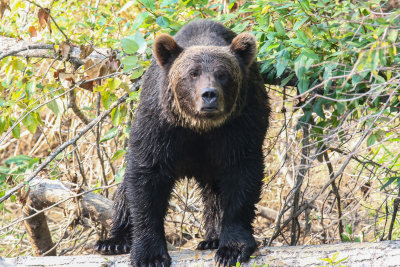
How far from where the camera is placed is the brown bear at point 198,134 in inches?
183

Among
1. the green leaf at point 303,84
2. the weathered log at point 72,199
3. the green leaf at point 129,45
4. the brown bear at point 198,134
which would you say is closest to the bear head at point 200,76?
the brown bear at point 198,134

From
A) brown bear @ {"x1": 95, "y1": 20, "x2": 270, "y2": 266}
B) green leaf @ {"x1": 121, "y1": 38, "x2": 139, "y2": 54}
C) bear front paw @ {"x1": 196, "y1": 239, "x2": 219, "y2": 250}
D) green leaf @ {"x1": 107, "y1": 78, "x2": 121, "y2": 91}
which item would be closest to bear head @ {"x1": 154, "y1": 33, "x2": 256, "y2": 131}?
brown bear @ {"x1": 95, "y1": 20, "x2": 270, "y2": 266}

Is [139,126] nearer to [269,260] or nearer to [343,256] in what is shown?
[269,260]

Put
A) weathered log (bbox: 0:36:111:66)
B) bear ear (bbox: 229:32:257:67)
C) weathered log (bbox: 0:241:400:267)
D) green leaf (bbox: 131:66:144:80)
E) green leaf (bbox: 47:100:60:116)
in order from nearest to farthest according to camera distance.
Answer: weathered log (bbox: 0:241:400:267) < bear ear (bbox: 229:32:257:67) < green leaf (bbox: 131:66:144:80) < green leaf (bbox: 47:100:60:116) < weathered log (bbox: 0:36:111:66)

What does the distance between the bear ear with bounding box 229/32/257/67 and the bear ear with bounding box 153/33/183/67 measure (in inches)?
17.5

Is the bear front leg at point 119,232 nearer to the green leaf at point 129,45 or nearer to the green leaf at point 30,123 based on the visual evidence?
the green leaf at point 30,123

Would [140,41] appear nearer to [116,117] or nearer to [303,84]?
[116,117]

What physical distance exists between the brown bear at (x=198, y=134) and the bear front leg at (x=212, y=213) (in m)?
0.58

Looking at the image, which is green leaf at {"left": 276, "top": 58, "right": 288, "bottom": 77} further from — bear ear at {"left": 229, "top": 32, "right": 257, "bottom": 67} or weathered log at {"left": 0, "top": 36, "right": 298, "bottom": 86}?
weathered log at {"left": 0, "top": 36, "right": 298, "bottom": 86}

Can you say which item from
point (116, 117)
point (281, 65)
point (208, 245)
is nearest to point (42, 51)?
point (116, 117)

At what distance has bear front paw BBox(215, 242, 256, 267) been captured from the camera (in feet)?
15.2

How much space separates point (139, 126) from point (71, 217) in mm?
2172

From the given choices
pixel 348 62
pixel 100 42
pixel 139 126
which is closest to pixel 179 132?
pixel 139 126

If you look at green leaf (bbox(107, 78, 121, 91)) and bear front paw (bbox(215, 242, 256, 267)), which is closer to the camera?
bear front paw (bbox(215, 242, 256, 267))
